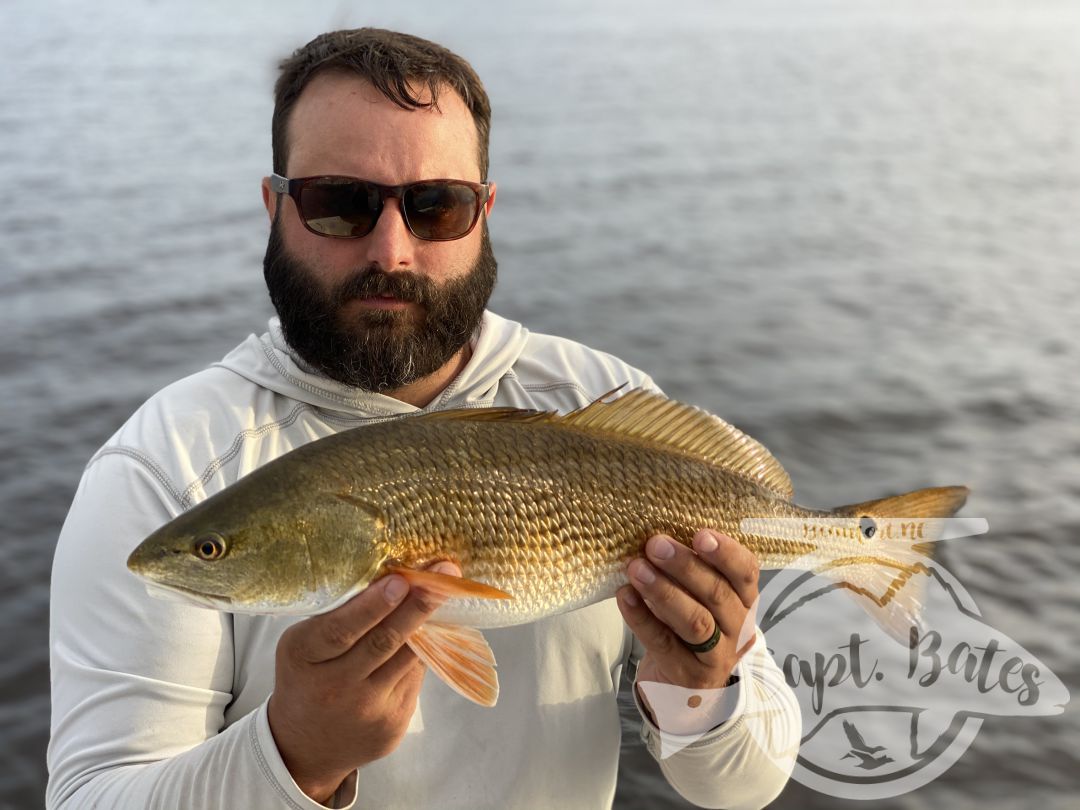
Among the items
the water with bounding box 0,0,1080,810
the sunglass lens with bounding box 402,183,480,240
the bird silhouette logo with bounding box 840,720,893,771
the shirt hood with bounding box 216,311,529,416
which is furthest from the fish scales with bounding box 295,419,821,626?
the bird silhouette logo with bounding box 840,720,893,771

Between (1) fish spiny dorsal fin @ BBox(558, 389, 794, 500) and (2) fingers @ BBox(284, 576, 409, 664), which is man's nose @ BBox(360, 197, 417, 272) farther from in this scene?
(2) fingers @ BBox(284, 576, 409, 664)

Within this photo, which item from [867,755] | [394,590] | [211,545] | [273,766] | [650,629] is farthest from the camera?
[867,755]

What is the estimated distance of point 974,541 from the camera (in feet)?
23.1

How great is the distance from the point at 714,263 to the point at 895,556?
400 inches

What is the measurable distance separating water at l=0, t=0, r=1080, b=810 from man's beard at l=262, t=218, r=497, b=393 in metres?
1.70

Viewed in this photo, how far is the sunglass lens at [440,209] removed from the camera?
9.98ft

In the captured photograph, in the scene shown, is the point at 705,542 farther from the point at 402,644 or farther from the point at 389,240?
the point at 389,240

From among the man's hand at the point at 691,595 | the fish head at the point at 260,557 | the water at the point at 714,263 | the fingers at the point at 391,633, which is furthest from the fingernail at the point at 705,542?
the water at the point at 714,263

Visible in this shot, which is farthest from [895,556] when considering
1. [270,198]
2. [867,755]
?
[867,755]

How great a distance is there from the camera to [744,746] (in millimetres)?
2949

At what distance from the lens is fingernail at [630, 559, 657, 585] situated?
2.48m

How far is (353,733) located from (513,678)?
70 cm

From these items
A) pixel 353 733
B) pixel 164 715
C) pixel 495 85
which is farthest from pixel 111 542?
pixel 495 85

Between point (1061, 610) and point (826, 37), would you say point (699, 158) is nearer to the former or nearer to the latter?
point (1061, 610)
